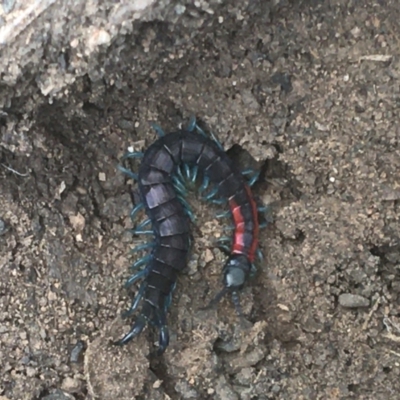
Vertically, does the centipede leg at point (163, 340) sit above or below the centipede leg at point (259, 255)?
above

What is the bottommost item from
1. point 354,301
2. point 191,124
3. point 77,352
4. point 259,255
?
point 354,301

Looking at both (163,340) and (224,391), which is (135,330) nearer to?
(163,340)

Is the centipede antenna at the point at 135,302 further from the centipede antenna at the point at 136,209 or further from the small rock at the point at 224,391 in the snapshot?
the small rock at the point at 224,391

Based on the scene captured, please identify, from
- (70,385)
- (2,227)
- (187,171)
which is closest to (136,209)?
(187,171)

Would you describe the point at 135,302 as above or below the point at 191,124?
below

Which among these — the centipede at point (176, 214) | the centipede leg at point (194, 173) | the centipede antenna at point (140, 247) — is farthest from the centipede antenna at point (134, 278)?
the centipede leg at point (194, 173)
